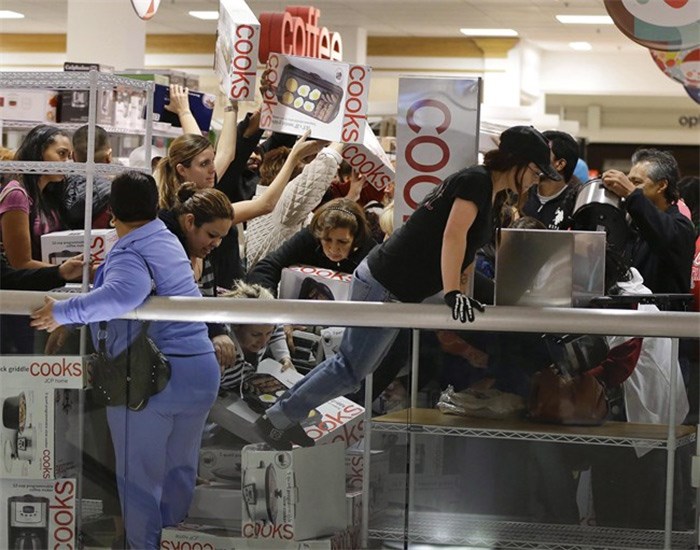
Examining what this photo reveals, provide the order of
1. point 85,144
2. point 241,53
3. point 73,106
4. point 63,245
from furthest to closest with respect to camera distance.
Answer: point 73,106
point 85,144
point 241,53
point 63,245

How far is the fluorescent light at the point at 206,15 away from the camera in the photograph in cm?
1404

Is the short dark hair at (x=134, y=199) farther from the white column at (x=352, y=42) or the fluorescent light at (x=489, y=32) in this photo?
the fluorescent light at (x=489, y=32)

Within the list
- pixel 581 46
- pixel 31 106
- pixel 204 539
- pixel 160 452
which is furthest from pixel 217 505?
pixel 581 46

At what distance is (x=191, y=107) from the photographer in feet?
18.2

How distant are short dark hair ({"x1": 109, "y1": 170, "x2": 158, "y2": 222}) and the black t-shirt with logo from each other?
0.68m

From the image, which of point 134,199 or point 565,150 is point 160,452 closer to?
point 134,199

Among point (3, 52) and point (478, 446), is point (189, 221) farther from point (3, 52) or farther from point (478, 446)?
point (3, 52)

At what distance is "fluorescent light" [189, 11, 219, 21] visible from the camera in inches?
553

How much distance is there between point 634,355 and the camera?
3.32 m

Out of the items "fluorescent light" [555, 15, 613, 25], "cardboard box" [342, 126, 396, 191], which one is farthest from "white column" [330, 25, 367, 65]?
"cardboard box" [342, 126, 396, 191]

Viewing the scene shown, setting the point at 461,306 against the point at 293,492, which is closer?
the point at 461,306

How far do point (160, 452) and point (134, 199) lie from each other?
75 centimetres

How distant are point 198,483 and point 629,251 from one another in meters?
2.05

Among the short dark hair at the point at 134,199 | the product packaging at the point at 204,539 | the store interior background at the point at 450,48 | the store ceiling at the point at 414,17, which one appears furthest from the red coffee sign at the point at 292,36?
the store ceiling at the point at 414,17
